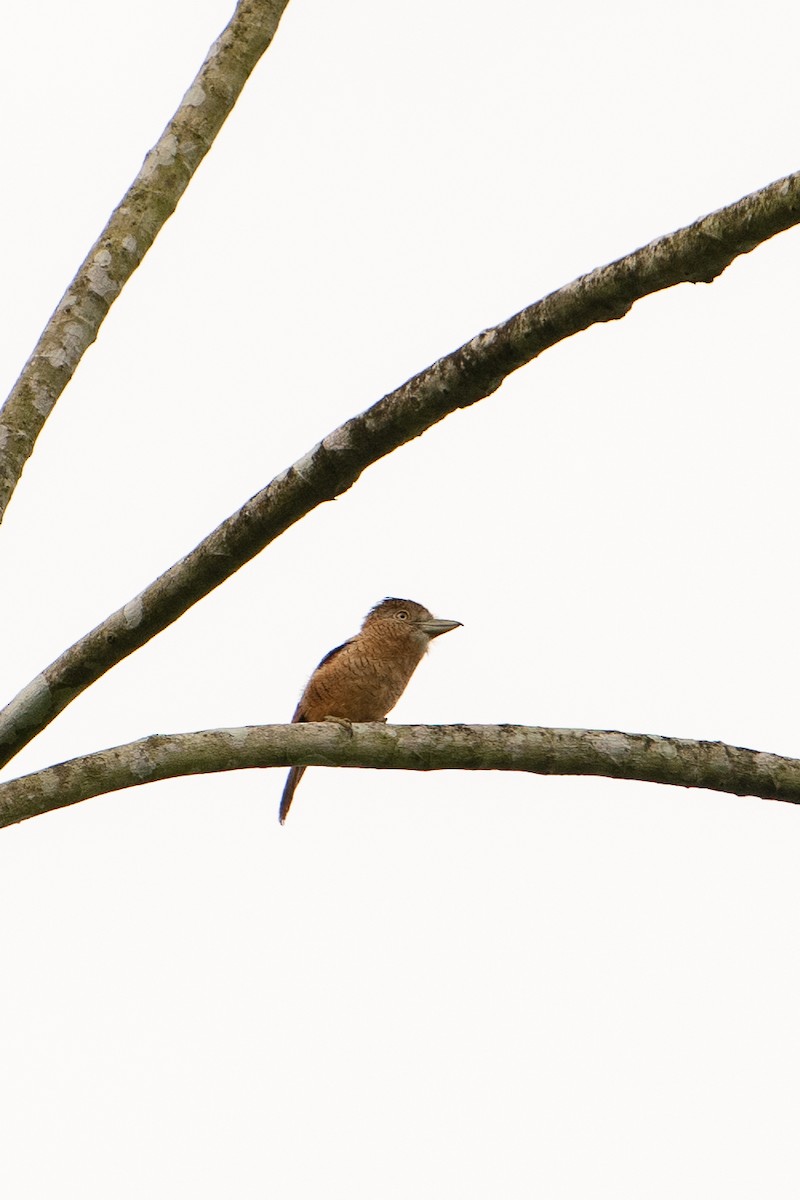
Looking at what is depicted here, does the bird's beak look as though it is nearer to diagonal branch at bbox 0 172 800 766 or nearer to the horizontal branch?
the horizontal branch

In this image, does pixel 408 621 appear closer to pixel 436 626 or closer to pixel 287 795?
pixel 436 626

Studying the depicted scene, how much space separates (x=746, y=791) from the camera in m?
3.77

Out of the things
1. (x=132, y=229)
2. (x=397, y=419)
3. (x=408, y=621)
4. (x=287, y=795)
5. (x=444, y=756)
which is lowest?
(x=444, y=756)

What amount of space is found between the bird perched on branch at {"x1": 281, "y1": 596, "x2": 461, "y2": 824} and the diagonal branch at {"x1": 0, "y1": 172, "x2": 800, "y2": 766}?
10.1ft

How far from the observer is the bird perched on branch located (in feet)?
23.5

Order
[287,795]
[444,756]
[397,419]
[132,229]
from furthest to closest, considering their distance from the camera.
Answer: [287,795], [132,229], [444,756], [397,419]

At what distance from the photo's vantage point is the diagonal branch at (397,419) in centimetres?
328

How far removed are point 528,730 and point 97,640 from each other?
3.88ft

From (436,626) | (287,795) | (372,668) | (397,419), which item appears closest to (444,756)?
(397,419)

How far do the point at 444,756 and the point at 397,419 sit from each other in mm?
920

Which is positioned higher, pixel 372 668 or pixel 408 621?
pixel 408 621

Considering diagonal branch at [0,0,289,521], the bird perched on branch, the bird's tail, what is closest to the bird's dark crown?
the bird perched on branch

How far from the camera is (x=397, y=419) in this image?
145 inches

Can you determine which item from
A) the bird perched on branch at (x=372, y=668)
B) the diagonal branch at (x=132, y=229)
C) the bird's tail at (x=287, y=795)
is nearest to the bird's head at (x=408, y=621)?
the bird perched on branch at (x=372, y=668)
